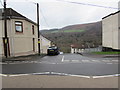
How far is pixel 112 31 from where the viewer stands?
80.2 feet

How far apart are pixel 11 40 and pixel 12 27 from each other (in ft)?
5.92

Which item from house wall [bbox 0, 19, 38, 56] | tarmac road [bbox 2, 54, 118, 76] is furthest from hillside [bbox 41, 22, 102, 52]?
tarmac road [bbox 2, 54, 118, 76]

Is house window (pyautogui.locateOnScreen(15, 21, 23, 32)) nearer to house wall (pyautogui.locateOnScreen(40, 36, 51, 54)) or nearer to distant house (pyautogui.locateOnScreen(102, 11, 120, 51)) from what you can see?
house wall (pyautogui.locateOnScreen(40, 36, 51, 54))

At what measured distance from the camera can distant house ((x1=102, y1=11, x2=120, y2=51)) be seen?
73.4ft

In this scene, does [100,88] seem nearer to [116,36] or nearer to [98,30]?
[116,36]

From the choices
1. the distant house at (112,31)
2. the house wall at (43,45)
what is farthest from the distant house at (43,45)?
the distant house at (112,31)

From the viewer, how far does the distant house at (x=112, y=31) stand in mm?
22359

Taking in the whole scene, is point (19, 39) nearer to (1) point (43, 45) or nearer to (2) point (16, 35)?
(2) point (16, 35)

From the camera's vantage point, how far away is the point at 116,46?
2275 cm

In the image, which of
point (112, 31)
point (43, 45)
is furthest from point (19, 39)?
point (112, 31)

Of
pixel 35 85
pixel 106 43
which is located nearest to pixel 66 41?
pixel 106 43

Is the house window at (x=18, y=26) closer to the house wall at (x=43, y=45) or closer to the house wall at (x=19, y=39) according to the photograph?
the house wall at (x=19, y=39)

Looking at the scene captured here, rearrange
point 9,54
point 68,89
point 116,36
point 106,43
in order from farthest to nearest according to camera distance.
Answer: point 106,43, point 116,36, point 9,54, point 68,89

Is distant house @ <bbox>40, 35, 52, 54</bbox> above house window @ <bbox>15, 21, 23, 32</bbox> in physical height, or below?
below
